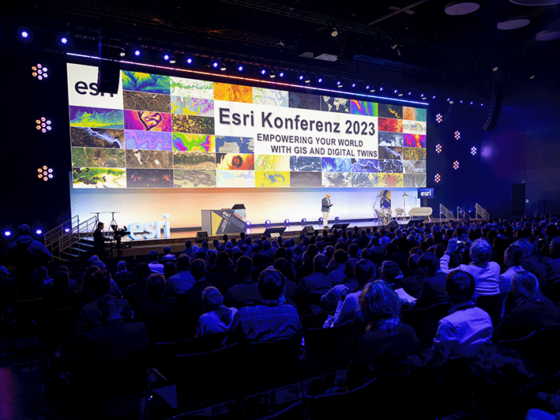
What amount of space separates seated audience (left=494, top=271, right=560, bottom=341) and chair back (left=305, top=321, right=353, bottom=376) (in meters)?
1.02

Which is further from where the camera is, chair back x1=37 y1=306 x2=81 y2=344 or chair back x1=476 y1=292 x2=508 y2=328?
chair back x1=37 y1=306 x2=81 y2=344

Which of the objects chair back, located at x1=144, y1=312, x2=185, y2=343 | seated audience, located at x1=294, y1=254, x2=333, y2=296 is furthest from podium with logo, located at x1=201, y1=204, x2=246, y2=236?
chair back, located at x1=144, y1=312, x2=185, y2=343

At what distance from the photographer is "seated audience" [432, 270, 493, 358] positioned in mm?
2371

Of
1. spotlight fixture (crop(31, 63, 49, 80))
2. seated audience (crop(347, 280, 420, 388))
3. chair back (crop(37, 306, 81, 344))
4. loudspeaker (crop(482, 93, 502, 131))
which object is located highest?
spotlight fixture (crop(31, 63, 49, 80))

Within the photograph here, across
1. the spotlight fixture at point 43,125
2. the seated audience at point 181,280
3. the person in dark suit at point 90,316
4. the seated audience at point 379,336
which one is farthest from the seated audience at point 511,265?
the spotlight fixture at point 43,125

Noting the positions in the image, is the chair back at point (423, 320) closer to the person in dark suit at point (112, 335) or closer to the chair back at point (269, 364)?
the chair back at point (269, 364)

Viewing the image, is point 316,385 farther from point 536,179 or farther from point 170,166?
point 536,179

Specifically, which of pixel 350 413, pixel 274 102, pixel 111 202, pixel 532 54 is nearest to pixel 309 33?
pixel 274 102

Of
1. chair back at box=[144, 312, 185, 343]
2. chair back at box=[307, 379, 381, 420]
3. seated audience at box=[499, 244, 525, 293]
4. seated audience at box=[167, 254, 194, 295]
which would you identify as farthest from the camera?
seated audience at box=[167, 254, 194, 295]

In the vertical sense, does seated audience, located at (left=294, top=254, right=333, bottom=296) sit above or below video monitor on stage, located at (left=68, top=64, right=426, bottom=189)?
below

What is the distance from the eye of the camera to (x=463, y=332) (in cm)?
240

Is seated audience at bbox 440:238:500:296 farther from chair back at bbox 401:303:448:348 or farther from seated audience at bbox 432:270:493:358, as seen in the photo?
seated audience at bbox 432:270:493:358

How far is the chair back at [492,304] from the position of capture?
3.67 metres

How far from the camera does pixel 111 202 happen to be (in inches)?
525
